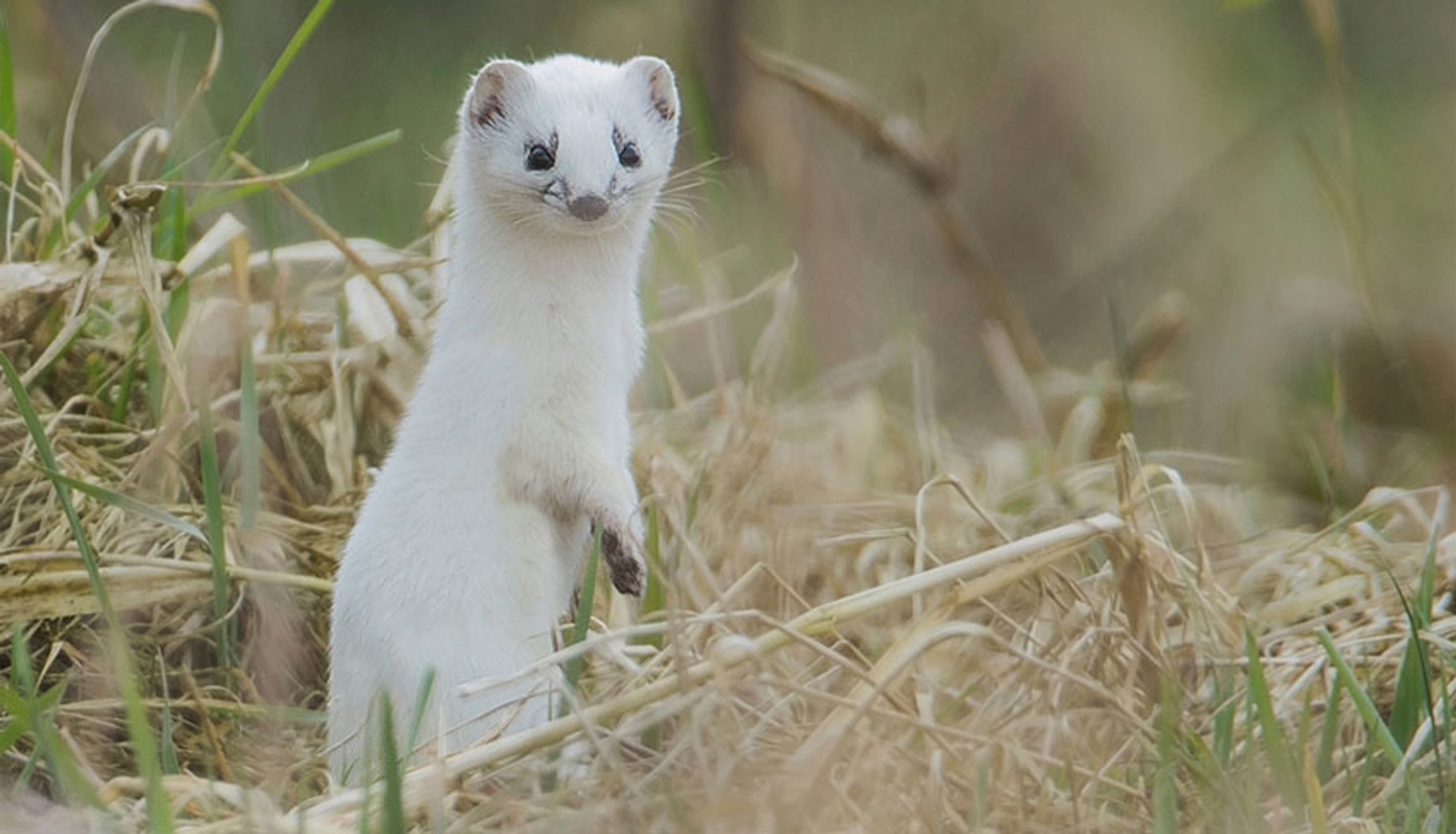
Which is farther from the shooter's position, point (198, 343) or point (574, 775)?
point (198, 343)

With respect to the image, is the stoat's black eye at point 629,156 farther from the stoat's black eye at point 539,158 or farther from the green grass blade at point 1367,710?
the green grass blade at point 1367,710

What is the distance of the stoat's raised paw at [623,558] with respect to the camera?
269cm

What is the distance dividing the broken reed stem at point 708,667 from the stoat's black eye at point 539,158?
709 mm

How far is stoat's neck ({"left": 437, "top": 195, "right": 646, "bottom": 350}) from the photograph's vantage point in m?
2.78

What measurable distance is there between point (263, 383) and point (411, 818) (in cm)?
133

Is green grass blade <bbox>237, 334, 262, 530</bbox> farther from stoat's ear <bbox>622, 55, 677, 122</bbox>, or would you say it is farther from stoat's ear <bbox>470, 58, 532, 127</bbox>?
stoat's ear <bbox>622, 55, 677, 122</bbox>

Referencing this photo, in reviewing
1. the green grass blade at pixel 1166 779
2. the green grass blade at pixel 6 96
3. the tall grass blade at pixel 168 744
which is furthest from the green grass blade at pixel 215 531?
the green grass blade at pixel 1166 779

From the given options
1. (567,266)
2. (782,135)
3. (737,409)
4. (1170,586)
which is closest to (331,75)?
(782,135)

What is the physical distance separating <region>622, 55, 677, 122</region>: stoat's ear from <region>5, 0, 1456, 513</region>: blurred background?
122cm

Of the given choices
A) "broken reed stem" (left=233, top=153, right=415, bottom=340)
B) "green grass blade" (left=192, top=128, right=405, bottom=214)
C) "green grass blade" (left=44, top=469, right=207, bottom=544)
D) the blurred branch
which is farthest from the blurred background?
"green grass blade" (left=44, top=469, right=207, bottom=544)

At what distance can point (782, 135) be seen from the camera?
17.3 ft

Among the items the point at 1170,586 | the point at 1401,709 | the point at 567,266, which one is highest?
the point at 567,266

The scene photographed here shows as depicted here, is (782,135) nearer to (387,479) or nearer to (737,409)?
(737,409)

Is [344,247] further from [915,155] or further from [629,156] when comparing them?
[915,155]
